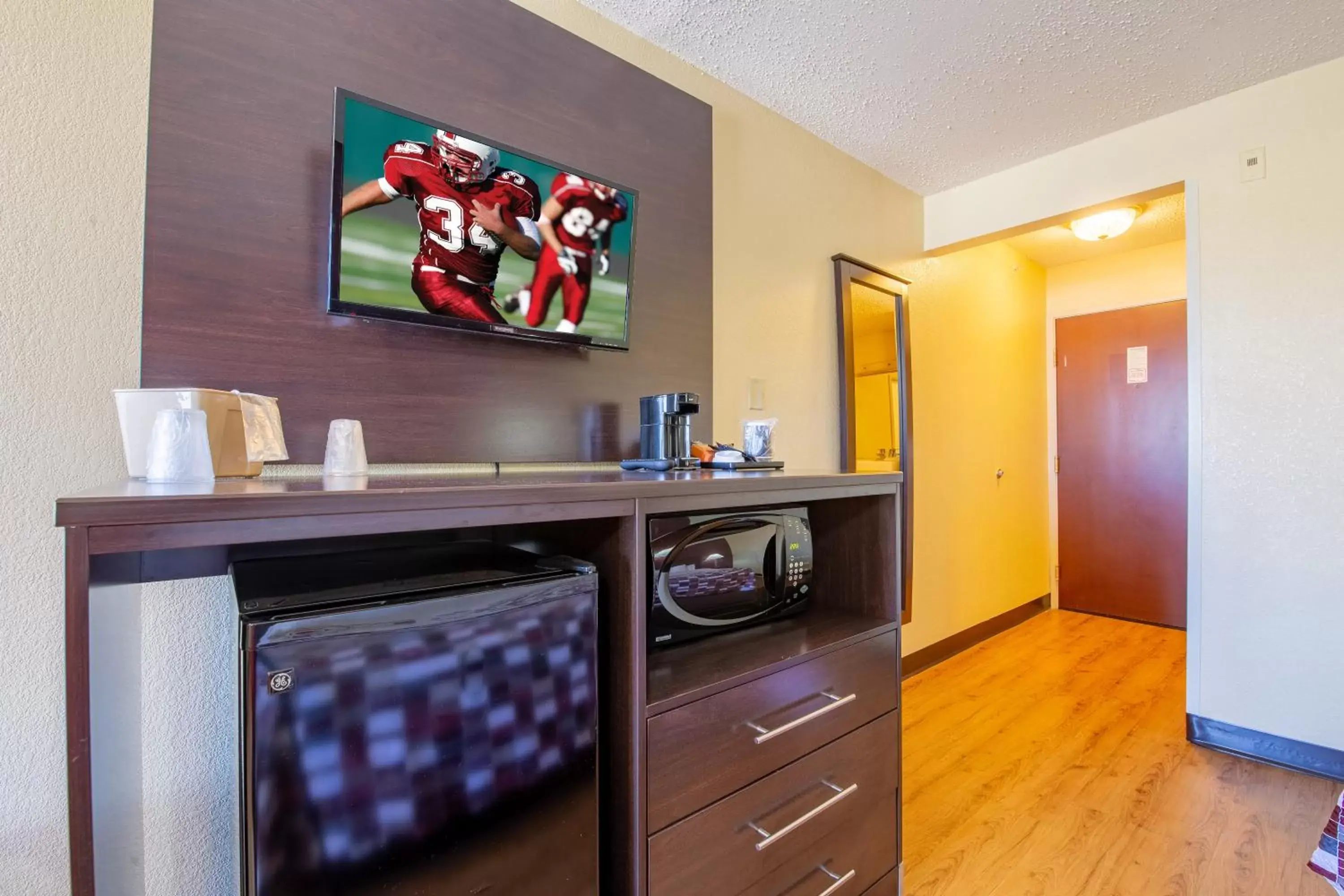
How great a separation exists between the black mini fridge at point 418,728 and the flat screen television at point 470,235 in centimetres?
64

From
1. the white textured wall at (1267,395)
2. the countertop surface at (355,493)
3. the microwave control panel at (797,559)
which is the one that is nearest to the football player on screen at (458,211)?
the countertop surface at (355,493)

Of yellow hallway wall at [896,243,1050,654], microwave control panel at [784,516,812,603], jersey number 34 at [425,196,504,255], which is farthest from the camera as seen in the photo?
yellow hallway wall at [896,243,1050,654]

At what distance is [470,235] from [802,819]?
1.49m

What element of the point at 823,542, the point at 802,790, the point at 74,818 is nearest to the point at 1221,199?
the point at 823,542

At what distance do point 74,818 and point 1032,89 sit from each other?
307cm

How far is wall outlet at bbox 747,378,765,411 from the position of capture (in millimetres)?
2242

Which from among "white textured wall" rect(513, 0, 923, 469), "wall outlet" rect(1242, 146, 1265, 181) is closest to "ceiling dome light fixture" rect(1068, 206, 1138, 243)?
"wall outlet" rect(1242, 146, 1265, 181)

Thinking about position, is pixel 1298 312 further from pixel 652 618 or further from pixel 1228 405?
pixel 652 618

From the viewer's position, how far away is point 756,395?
89.2 inches

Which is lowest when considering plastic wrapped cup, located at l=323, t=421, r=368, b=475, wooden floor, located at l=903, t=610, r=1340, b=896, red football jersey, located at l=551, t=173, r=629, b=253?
wooden floor, located at l=903, t=610, r=1340, b=896

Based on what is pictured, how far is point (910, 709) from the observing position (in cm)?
271

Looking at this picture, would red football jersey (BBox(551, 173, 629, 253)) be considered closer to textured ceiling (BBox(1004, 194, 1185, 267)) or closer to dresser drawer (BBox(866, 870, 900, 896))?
dresser drawer (BBox(866, 870, 900, 896))

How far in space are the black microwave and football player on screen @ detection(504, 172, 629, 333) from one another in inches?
26.6

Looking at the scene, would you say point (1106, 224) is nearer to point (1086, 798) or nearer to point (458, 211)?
point (1086, 798)
